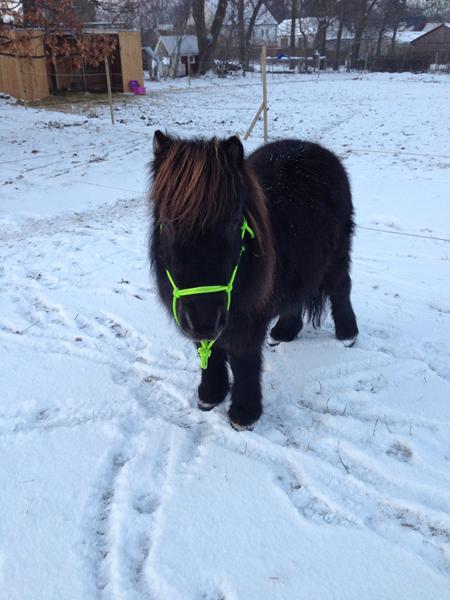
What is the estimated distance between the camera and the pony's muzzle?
196 cm

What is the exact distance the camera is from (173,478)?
2.37m

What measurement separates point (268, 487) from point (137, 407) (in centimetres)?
99

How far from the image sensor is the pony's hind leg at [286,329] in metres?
3.62

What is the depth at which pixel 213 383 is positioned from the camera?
2855mm

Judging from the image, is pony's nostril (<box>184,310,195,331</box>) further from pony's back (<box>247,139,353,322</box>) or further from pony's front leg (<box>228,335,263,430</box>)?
pony's back (<box>247,139,353,322</box>)

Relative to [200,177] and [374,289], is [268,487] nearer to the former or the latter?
[200,177]

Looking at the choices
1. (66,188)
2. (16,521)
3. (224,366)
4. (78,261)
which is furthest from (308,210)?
(66,188)

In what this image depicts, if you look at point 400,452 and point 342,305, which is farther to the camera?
point 342,305

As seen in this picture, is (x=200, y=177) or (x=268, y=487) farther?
(x=268, y=487)

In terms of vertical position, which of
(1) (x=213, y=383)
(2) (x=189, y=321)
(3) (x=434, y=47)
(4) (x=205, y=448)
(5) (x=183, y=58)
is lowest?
(4) (x=205, y=448)

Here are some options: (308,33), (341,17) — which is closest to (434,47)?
(341,17)

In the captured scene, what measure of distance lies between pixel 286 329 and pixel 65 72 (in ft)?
78.1

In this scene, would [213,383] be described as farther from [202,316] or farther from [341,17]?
[341,17]

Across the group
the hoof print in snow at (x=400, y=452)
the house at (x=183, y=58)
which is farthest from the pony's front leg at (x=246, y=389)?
the house at (x=183, y=58)
